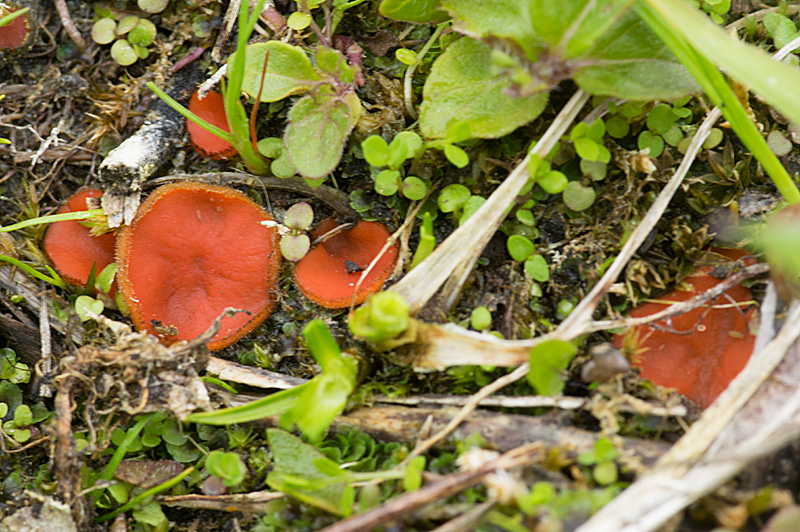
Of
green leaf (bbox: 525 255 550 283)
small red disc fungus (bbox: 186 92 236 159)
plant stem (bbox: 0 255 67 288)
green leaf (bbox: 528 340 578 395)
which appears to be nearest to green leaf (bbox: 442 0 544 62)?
green leaf (bbox: 525 255 550 283)

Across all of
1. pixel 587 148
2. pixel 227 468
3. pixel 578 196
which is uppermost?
pixel 587 148

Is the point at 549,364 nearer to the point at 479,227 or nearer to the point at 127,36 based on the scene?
the point at 479,227

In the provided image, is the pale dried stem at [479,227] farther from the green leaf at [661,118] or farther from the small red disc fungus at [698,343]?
the small red disc fungus at [698,343]

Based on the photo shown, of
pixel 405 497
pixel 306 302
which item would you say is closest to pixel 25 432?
pixel 306 302

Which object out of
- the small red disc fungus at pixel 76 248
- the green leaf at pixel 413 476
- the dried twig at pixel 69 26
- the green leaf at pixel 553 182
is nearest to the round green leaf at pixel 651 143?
the green leaf at pixel 553 182

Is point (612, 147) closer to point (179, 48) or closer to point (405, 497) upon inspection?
point (405, 497)

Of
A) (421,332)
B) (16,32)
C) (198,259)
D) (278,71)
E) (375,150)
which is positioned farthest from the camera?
(16,32)

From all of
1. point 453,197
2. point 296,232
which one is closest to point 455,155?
point 453,197
